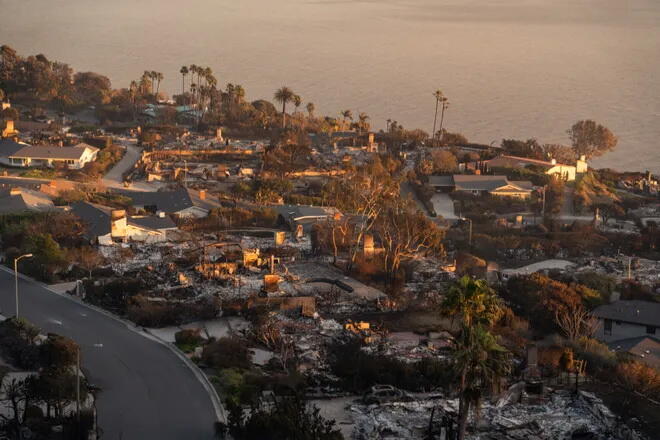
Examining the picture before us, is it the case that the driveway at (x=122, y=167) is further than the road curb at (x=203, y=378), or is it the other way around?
the driveway at (x=122, y=167)

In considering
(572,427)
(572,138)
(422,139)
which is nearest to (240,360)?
(572,427)

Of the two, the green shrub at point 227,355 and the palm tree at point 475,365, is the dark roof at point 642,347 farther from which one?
the green shrub at point 227,355

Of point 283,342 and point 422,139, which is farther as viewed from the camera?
point 422,139

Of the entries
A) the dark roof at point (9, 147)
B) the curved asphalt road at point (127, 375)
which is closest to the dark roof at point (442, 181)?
the dark roof at point (9, 147)

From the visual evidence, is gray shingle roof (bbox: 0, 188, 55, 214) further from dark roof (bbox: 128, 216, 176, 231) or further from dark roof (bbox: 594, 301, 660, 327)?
dark roof (bbox: 594, 301, 660, 327)

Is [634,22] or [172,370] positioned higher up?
[634,22]

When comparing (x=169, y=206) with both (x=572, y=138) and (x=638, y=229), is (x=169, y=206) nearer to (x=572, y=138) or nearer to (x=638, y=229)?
(x=638, y=229)
